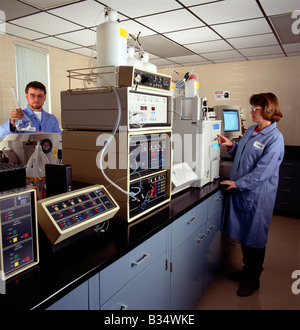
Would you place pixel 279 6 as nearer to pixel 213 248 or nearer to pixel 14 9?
pixel 213 248

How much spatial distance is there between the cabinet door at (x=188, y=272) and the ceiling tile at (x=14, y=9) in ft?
9.12

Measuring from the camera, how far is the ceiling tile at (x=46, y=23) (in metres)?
3.14

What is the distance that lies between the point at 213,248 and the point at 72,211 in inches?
61.2

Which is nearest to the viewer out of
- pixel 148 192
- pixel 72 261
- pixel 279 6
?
pixel 72 261

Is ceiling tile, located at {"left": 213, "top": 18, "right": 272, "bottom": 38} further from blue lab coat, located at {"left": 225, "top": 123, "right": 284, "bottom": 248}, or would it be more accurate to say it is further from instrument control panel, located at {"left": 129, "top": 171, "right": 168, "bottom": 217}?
instrument control panel, located at {"left": 129, "top": 171, "right": 168, "bottom": 217}

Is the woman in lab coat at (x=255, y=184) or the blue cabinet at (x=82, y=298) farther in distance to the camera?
the woman in lab coat at (x=255, y=184)

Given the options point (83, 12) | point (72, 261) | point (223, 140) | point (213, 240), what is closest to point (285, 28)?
point (223, 140)

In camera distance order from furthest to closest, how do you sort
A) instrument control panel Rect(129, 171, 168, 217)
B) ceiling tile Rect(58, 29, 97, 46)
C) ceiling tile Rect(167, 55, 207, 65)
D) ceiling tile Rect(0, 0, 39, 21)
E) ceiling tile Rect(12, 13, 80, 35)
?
ceiling tile Rect(167, 55, 207, 65) < ceiling tile Rect(58, 29, 97, 46) < ceiling tile Rect(12, 13, 80, 35) < ceiling tile Rect(0, 0, 39, 21) < instrument control panel Rect(129, 171, 168, 217)

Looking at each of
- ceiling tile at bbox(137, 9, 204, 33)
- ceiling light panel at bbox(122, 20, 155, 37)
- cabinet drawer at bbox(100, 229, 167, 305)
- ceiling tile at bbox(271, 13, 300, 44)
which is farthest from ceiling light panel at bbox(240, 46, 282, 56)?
cabinet drawer at bbox(100, 229, 167, 305)

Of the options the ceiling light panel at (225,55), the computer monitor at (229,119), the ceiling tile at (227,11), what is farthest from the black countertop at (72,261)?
the ceiling light panel at (225,55)

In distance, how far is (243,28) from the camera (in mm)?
3379

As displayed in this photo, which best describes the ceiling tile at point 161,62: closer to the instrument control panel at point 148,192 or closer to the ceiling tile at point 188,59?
the ceiling tile at point 188,59

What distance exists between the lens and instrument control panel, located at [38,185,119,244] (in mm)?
962

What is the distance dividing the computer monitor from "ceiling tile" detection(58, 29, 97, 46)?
1.94 meters
